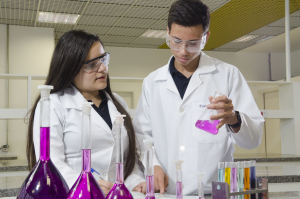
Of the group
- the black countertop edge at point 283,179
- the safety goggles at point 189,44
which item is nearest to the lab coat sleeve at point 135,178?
the safety goggles at point 189,44

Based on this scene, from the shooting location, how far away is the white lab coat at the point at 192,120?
1532mm

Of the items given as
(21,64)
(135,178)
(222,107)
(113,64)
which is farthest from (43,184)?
(113,64)

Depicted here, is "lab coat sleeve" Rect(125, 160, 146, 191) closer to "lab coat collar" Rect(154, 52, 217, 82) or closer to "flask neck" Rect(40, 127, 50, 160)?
"lab coat collar" Rect(154, 52, 217, 82)

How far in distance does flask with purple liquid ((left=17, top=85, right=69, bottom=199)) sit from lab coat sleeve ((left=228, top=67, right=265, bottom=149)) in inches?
32.5

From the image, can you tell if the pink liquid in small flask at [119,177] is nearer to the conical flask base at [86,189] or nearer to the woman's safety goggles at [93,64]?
the conical flask base at [86,189]

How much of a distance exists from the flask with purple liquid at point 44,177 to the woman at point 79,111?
2.45 feet

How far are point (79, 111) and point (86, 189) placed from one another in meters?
0.90

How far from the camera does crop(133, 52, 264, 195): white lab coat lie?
153cm

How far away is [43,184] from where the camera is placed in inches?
23.0

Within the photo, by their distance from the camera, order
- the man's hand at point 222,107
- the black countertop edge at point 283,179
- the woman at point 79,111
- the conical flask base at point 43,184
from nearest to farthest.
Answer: the conical flask base at point 43,184 → the man's hand at point 222,107 → the woman at point 79,111 → the black countertop edge at point 283,179

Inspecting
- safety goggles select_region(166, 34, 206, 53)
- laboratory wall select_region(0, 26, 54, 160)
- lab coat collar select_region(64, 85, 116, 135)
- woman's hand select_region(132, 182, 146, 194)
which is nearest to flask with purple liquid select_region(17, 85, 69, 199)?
woman's hand select_region(132, 182, 146, 194)

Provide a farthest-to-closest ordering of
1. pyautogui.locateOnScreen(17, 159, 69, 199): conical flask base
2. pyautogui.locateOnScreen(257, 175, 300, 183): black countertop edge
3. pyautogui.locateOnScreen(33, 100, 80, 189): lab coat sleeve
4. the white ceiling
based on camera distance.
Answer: the white ceiling, pyautogui.locateOnScreen(257, 175, 300, 183): black countertop edge, pyautogui.locateOnScreen(33, 100, 80, 189): lab coat sleeve, pyautogui.locateOnScreen(17, 159, 69, 199): conical flask base

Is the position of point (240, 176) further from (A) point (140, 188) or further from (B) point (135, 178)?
(B) point (135, 178)

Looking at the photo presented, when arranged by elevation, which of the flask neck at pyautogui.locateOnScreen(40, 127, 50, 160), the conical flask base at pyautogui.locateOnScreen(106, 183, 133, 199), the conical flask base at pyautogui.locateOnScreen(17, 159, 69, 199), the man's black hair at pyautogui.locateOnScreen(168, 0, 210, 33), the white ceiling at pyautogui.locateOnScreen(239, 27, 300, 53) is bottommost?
the conical flask base at pyautogui.locateOnScreen(106, 183, 133, 199)
